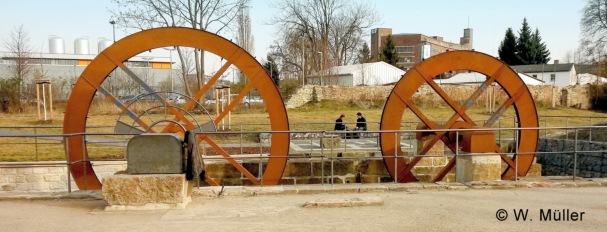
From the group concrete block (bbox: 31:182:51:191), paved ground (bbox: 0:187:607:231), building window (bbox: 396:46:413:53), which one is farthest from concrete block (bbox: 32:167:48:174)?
building window (bbox: 396:46:413:53)

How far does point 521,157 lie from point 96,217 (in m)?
9.20

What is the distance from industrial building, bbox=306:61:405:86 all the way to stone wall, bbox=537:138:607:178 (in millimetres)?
22875

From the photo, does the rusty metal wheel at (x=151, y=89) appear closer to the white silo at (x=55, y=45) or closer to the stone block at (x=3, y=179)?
the stone block at (x=3, y=179)

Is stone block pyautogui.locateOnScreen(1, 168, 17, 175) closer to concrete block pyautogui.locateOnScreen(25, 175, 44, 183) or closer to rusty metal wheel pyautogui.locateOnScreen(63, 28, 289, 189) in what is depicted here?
concrete block pyautogui.locateOnScreen(25, 175, 44, 183)

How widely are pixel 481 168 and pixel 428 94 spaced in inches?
1030

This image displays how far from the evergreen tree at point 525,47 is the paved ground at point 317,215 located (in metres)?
51.7

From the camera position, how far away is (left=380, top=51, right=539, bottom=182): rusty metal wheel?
30.6 feet

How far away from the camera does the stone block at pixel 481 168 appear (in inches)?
290

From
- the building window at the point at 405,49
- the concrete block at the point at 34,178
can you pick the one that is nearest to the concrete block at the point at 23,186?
the concrete block at the point at 34,178

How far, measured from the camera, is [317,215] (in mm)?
5359

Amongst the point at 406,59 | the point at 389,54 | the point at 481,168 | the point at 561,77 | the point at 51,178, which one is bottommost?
the point at 51,178

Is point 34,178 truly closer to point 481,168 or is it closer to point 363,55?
point 481,168

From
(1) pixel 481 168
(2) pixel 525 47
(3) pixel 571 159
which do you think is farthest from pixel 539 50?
(1) pixel 481 168

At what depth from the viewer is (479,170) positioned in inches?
290
